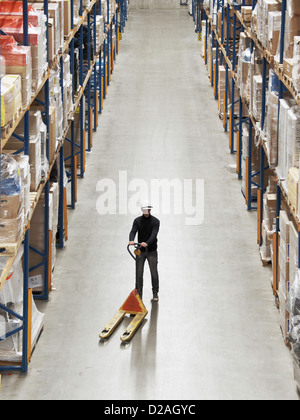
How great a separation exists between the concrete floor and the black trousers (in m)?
0.32

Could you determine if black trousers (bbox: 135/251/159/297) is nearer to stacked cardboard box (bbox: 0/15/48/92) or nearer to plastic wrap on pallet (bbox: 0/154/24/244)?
stacked cardboard box (bbox: 0/15/48/92)

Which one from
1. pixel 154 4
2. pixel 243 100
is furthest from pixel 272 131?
pixel 154 4

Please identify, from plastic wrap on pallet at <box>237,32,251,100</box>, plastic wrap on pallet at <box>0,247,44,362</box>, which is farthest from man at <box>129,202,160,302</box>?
plastic wrap on pallet at <box>237,32,251,100</box>

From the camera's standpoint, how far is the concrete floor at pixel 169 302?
9.94 m

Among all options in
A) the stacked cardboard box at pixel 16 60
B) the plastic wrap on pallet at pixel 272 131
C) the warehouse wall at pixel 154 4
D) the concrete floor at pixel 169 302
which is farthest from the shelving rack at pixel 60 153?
the warehouse wall at pixel 154 4

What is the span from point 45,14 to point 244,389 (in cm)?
577

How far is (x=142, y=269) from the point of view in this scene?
11883 millimetres

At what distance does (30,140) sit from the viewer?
34.9 ft

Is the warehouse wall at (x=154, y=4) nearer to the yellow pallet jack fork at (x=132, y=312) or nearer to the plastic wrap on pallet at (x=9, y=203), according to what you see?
the yellow pallet jack fork at (x=132, y=312)

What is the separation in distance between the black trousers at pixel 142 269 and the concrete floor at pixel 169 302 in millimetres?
323

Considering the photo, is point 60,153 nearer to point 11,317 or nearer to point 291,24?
point 11,317

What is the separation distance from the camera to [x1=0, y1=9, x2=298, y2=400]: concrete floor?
9.94m

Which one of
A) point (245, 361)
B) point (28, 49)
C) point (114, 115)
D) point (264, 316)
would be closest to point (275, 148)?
point (264, 316)

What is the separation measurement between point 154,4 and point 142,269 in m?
32.6
